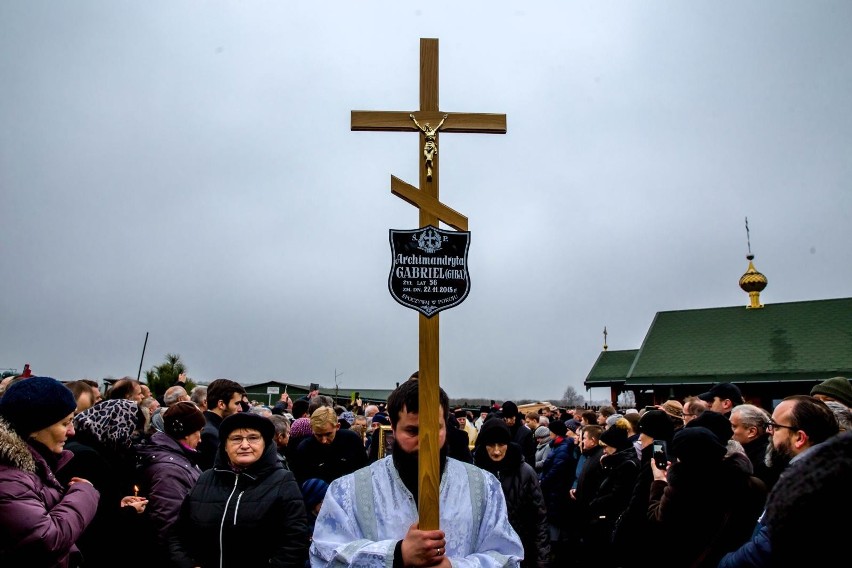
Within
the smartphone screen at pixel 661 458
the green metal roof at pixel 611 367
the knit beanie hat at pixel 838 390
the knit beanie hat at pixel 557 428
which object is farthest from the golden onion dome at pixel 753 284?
the smartphone screen at pixel 661 458

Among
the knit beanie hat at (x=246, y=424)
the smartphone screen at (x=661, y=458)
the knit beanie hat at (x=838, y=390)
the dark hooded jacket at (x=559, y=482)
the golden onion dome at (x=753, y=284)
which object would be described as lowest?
the dark hooded jacket at (x=559, y=482)

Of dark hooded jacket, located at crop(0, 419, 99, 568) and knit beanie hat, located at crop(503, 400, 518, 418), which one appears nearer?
dark hooded jacket, located at crop(0, 419, 99, 568)

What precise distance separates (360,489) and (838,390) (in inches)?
153

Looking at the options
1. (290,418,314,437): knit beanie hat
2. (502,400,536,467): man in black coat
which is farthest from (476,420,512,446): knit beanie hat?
(502,400,536,467): man in black coat

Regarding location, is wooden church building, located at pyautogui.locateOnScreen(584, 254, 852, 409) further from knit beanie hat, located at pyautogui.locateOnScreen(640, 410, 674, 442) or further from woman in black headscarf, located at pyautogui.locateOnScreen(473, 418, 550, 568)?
woman in black headscarf, located at pyautogui.locateOnScreen(473, 418, 550, 568)

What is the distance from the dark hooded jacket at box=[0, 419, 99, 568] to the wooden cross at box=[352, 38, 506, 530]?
181 cm

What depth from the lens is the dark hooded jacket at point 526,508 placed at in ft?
17.7

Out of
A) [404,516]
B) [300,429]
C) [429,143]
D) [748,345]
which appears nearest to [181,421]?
[300,429]

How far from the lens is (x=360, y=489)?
8.67 feet

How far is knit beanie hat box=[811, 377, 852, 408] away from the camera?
14.9ft

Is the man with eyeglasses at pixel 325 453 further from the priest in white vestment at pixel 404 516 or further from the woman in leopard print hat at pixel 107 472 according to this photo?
the priest in white vestment at pixel 404 516

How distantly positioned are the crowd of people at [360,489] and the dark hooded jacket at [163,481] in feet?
0.04

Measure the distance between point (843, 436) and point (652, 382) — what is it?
90.4 ft

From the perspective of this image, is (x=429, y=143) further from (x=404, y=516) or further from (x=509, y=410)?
(x=509, y=410)
